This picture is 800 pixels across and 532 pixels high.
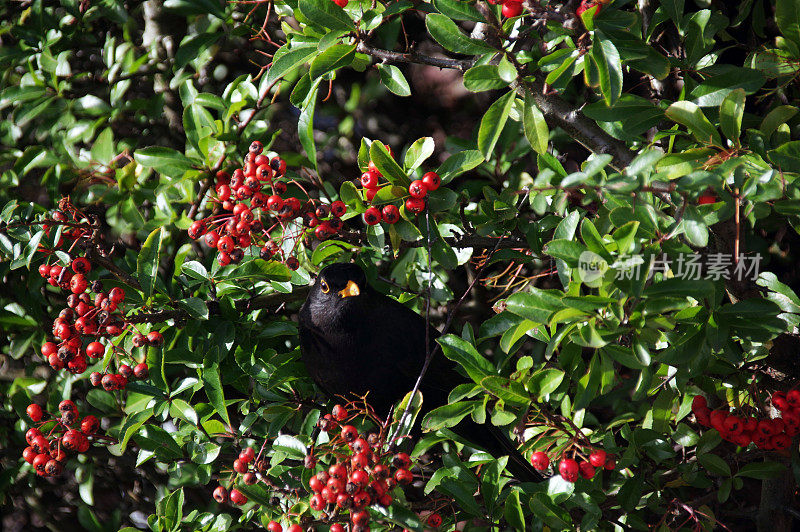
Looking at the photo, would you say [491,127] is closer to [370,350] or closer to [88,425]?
[370,350]

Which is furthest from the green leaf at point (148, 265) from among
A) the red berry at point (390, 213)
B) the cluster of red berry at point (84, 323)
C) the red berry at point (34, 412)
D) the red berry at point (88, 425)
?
the red berry at point (390, 213)

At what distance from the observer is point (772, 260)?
7.17 feet

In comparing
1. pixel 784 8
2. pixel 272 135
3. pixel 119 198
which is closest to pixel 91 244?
pixel 119 198

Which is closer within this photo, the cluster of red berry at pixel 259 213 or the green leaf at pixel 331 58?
the green leaf at pixel 331 58

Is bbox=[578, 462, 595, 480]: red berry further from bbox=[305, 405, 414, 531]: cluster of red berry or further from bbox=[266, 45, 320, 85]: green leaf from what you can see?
bbox=[266, 45, 320, 85]: green leaf

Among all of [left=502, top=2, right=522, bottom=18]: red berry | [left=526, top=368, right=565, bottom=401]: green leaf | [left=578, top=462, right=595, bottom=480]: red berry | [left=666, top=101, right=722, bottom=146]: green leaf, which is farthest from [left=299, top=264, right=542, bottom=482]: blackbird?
[left=666, top=101, right=722, bottom=146]: green leaf

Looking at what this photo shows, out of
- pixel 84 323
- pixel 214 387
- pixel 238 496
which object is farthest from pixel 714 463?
pixel 84 323

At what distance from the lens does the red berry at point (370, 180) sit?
1513mm

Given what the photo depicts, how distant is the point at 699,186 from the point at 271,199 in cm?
87

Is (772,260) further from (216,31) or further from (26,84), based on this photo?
(26,84)

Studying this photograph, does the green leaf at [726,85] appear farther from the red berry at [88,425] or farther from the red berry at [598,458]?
the red berry at [88,425]

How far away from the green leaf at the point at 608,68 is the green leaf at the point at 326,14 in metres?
0.51

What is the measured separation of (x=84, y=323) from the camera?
1499mm

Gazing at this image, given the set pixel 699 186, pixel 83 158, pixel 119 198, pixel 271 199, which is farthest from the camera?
pixel 83 158
